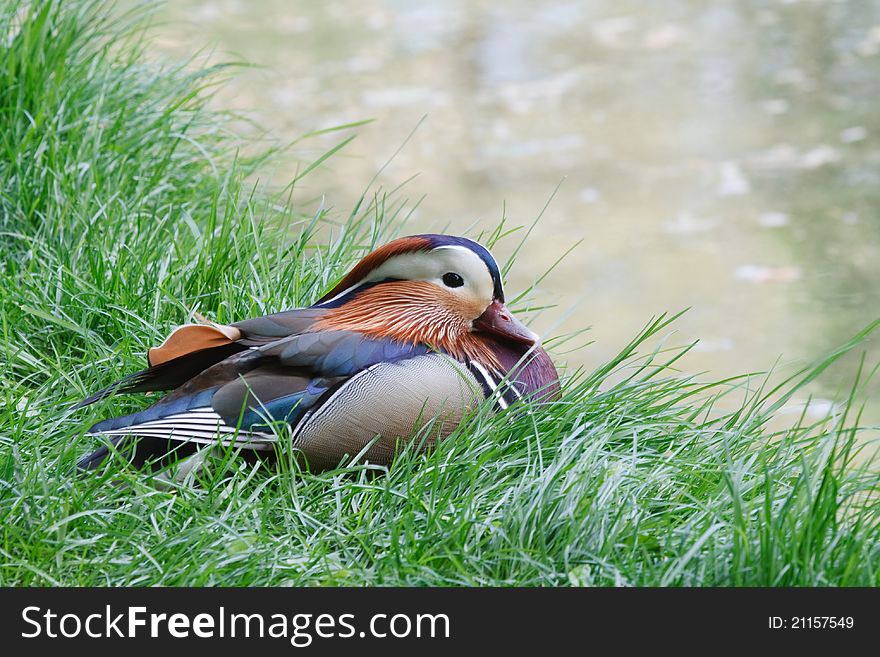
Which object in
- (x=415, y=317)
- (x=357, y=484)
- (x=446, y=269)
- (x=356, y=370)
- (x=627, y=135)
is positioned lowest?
(x=357, y=484)

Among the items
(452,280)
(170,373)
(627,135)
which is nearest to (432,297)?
(452,280)

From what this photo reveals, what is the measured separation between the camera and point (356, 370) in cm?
233

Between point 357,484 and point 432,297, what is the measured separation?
0.48m

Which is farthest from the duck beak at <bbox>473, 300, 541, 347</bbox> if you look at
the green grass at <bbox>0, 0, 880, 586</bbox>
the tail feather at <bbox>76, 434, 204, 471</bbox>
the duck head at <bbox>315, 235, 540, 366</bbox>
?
the tail feather at <bbox>76, 434, 204, 471</bbox>

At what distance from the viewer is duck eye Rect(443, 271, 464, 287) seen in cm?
248

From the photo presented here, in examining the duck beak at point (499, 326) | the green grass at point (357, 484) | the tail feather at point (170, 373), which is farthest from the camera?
the duck beak at point (499, 326)

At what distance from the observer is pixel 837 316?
461cm

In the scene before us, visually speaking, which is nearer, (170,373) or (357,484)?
(357,484)

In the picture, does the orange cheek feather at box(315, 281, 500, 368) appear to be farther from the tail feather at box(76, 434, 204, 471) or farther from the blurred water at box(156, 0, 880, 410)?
the blurred water at box(156, 0, 880, 410)

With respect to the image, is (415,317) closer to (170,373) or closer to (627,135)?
(170,373)

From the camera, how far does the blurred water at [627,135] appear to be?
4.84 m

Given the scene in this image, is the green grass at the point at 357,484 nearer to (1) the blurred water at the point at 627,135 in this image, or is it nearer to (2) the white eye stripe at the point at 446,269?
(2) the white eye stripe at the point at 446,269

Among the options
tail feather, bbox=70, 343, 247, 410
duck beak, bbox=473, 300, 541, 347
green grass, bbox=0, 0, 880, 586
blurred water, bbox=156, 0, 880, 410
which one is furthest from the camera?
blurred water, bbox=156, 0, 880, 410

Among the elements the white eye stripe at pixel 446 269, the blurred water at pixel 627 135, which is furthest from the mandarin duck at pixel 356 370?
the blurred water at pixel 627 135
